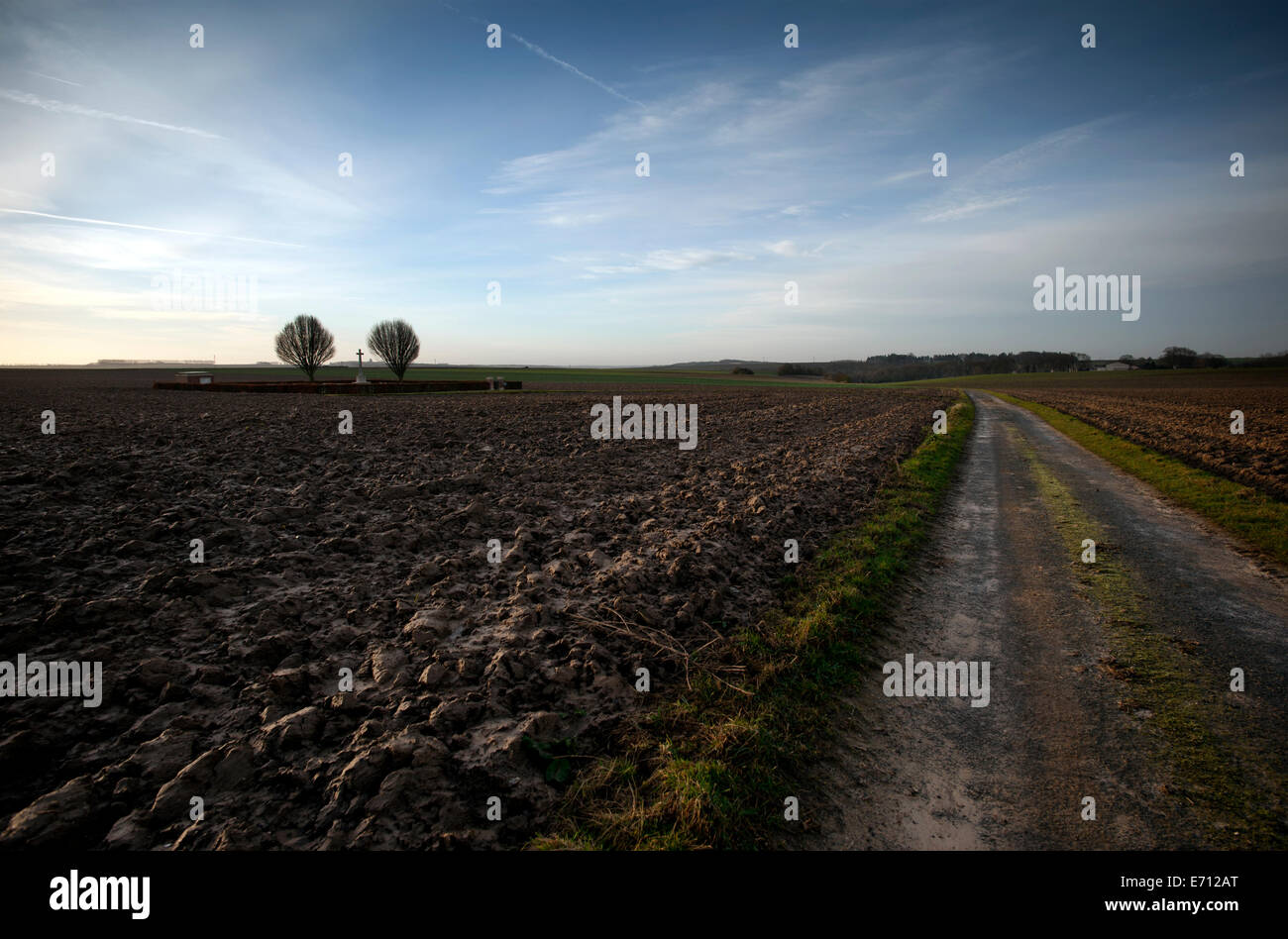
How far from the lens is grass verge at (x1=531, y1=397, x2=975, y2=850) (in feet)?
11.0

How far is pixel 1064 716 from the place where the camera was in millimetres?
4461

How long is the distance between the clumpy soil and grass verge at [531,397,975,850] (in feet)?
1.05

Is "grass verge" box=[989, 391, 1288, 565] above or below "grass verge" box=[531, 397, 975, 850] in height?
above

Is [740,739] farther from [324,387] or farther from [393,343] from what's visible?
[393,343]

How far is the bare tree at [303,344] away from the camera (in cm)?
6838

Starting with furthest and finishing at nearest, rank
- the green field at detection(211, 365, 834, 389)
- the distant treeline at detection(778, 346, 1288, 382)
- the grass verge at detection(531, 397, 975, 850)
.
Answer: the distant treeline at detection(778, 346, 1288, 382) → the green field at detection(211, 365, 834, 389) → the grass verge at detection(531, 397, 975, 850)

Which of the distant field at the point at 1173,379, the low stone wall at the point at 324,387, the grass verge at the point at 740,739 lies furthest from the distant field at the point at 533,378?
the grass verge at the point at 740,739

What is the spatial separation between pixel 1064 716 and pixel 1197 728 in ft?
2.98

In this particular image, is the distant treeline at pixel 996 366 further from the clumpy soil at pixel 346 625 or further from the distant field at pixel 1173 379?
the clumpy soil at pixel 346 625


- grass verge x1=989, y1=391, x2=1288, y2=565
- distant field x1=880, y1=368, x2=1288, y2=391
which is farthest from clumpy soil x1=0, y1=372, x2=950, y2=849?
distant field x1=880, y1=368, x2=1288, y2=391

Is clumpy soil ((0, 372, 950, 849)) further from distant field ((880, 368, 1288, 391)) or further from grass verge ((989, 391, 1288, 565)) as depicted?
distant field ((880, 368, 1288, 391))

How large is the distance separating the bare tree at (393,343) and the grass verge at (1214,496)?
243ft

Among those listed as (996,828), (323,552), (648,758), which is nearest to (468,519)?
(323,552)

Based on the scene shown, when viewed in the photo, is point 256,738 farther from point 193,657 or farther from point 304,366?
point 304,366
